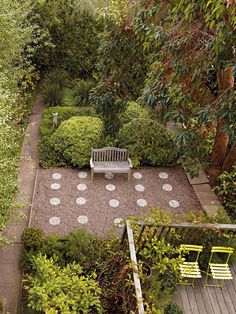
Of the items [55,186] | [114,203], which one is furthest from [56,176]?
[114,203]

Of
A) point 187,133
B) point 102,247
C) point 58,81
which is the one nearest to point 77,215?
point 102,247

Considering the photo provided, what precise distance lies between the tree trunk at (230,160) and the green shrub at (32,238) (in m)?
4.27

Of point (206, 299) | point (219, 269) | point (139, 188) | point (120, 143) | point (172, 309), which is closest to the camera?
point (172, 309)

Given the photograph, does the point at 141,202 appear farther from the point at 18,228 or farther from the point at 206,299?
the point at 206,299

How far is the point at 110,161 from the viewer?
8.58 m

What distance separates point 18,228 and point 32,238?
0.76 meters

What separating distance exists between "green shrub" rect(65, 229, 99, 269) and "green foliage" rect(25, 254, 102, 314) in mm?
975

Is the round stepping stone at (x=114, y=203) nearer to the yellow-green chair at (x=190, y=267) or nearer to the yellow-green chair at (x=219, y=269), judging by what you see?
the yellow-green chair at (x=190, y=267)

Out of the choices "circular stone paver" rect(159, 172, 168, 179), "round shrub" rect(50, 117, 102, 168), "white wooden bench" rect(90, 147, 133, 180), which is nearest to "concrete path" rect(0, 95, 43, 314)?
"round shrub" rect(50, 117, 102, 168)

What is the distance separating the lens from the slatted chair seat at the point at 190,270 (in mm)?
5527

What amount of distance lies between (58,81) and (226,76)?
237 inches

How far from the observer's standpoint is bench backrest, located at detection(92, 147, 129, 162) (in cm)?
842

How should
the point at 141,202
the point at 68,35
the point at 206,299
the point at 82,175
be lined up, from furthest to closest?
the point at 68,35 → the point at 82,175 → the point at 141,202 → the point at 206,299

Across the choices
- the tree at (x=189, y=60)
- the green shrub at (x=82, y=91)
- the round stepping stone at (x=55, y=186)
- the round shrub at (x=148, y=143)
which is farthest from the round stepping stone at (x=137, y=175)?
the green shrub at (x=82, y=91)
